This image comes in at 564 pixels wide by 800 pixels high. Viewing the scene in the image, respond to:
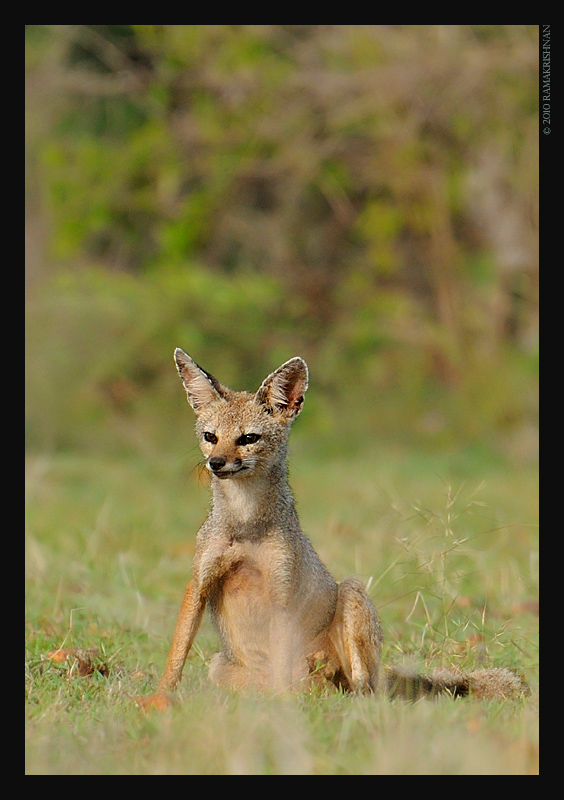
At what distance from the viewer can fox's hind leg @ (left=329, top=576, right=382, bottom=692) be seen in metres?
4.35

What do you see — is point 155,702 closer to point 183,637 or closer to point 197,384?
point 183,637

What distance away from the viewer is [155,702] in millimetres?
3926

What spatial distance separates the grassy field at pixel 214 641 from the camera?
11.1ft

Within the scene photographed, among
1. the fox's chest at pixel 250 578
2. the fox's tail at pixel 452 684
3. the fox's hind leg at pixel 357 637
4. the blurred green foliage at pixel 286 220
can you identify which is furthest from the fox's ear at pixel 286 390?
the blurred green foliage at pixel 286 220

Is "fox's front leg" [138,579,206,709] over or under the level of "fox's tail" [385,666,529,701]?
over

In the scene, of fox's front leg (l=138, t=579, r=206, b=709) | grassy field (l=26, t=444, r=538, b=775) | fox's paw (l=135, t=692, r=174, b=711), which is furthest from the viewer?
fox's front leg (l=138, t=579, r=206, b=709)

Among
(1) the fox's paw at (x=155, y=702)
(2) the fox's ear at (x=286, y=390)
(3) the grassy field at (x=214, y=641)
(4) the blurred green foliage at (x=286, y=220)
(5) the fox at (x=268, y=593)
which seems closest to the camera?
(3) the grassy field at (x=214, y=641)

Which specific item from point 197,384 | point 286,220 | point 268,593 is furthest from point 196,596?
point 286,220

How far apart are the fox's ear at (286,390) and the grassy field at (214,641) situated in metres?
0.59

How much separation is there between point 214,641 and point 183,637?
1125 mm

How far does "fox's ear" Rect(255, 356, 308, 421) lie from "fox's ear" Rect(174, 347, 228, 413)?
19cm

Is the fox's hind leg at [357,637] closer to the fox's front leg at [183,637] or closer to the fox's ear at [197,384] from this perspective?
the fox's front leg at [183,637]

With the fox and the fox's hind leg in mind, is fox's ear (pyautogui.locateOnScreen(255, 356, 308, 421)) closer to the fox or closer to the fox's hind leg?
the fox

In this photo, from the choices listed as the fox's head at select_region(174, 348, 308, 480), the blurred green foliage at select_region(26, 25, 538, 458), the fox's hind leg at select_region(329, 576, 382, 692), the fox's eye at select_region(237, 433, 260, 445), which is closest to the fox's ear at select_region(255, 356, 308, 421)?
the fox's head at select_region(174, 348, 308, 480)
